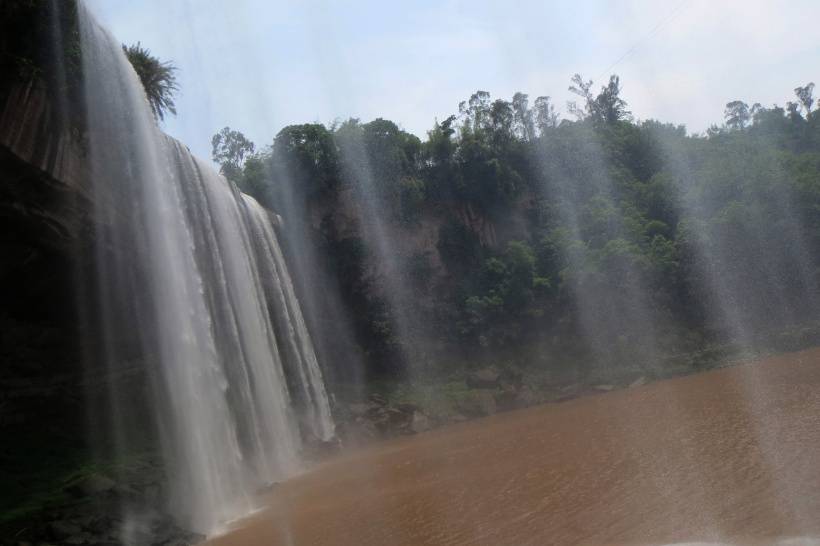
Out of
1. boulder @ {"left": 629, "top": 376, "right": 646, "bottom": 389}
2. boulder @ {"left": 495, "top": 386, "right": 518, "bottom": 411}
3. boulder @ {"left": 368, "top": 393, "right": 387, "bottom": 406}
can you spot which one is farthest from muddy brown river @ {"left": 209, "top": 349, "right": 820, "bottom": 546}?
boulder @ {"left": 495, "top": 386, "right": 518, "bottom": 411}

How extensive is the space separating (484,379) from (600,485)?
18.9 m

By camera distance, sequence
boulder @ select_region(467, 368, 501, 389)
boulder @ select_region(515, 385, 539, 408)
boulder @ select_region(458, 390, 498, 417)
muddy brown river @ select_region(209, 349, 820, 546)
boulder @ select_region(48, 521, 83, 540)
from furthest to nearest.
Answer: boulder @ select_region(467, 368, 501, 389)
boulder @ select_region(515, 385, 539, 408)
boulder @ select_region(458, 390, 498, 417)
boulder @ select_region(48, 521, 83, 540)
muddy brown river @ select_region(209, 349, 820, 546)

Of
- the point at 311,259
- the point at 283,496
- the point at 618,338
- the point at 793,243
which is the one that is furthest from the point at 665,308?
the point at 283,496

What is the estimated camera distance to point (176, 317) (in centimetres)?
1493

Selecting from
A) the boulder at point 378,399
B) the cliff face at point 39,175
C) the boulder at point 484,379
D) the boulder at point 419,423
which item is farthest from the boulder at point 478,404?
the cliff face at point 39,175

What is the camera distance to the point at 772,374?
59.8ft

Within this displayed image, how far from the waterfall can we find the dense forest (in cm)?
981

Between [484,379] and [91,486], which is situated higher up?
[91,486]

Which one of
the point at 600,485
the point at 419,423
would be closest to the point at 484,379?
the point at 419,423

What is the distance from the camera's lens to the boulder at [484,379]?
1068 inches

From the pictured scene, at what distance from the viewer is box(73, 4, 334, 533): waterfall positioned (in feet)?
44.8

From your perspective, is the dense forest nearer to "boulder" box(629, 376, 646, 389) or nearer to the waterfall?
"boulder" box(629, 376, 646, 389)

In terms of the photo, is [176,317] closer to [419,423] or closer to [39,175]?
[39,175]

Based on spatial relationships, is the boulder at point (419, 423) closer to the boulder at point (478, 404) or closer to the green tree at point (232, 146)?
the boulder at point (478, 404)
